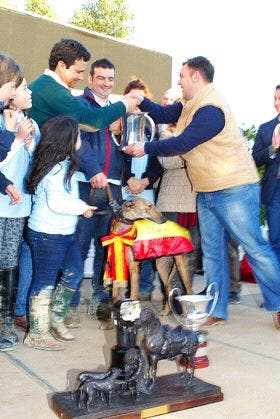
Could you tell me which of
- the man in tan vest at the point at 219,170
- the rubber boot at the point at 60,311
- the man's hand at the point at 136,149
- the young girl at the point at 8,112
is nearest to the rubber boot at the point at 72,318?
the rubber boot at the point at 60,311

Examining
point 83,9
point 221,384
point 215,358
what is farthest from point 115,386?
point 83,9

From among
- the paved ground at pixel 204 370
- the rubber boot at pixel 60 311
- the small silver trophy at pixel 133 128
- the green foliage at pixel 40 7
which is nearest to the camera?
the paved ground at pixel 204 370

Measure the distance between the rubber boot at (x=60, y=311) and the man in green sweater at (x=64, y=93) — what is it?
3.94 ft

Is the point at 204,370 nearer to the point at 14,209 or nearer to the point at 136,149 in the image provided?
the point at 14,209

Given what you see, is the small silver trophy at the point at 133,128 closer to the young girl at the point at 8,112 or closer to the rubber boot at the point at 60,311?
the young girl at the point at 8,112

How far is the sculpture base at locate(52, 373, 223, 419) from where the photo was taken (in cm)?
232

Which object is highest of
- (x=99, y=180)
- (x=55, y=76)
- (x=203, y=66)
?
(x=203, y=66)

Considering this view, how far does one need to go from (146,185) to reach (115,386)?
2474 millimetres

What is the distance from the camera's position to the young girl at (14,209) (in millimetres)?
3496

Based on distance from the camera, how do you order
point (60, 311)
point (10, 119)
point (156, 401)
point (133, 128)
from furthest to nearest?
point (133, 128) → point (60, 311) → point (10, 119) → point (156, 401)

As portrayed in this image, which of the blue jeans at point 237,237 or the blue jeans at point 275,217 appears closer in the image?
the blue jeans at point 237,237

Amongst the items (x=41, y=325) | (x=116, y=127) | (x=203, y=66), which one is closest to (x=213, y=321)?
(x=41, y=325)

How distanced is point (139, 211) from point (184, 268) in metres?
0.72

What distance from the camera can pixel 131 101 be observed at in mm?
4309
